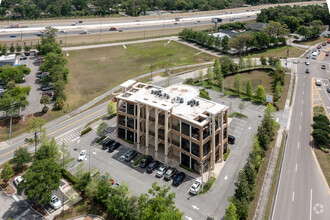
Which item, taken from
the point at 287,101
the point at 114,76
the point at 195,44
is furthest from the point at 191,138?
the point at 195,44

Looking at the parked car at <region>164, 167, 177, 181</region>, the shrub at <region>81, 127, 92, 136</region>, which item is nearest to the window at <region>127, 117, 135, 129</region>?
the shrub at <region>81, 127, 92, 136</region>

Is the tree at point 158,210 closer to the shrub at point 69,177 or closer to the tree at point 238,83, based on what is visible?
the shrub at point 69,177

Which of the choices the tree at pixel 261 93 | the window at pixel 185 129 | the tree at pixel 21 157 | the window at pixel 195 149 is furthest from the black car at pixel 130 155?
the tree at pixel 261 93

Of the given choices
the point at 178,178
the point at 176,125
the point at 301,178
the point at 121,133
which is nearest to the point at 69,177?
the point at 121,133

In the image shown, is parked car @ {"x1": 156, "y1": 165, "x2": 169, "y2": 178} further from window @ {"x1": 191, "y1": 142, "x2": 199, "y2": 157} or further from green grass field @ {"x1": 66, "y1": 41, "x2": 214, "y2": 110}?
green grass field @ {"x1": 66, "y1": 41, "x2": 214, "y2": 110}

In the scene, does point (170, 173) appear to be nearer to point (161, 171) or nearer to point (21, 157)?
point (161, 171)
